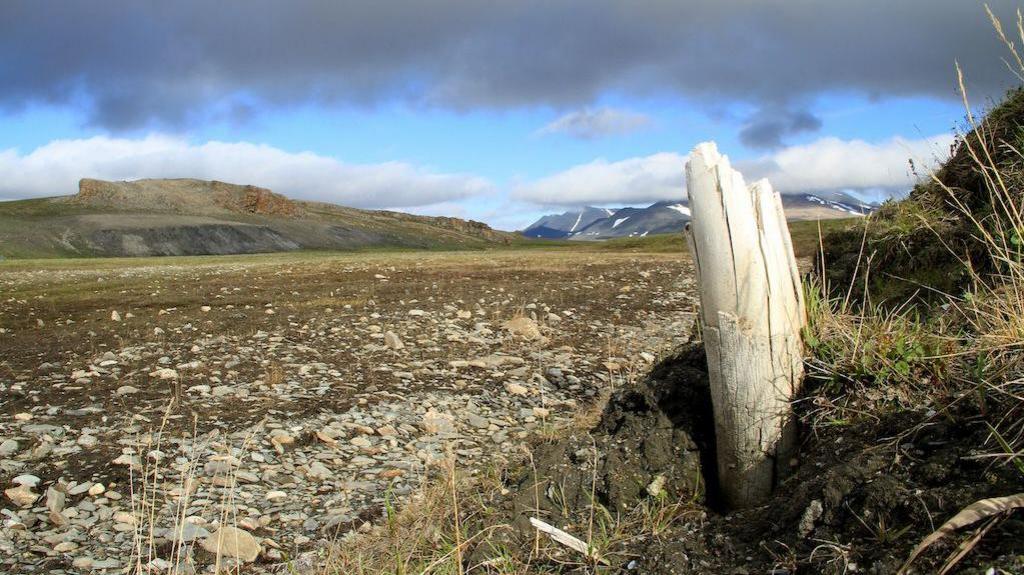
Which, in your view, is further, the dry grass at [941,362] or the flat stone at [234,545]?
the flat stone at [234,545]

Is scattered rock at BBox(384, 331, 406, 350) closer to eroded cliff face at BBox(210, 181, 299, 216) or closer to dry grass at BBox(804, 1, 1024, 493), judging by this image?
dry grass at BBox(804, 1, 1024, 493)

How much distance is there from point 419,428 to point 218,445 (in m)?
2.17

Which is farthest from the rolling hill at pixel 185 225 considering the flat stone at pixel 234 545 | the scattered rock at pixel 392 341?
the flat stone at pixel 234 545

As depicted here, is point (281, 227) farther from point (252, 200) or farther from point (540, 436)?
point (540, 436)

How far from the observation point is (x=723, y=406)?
15.6ft

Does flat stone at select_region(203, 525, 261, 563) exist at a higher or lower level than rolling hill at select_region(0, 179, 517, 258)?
lower

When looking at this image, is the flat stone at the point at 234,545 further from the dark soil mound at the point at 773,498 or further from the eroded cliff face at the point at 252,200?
the eroded cliff face at the point at 252,200

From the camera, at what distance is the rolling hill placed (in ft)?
311

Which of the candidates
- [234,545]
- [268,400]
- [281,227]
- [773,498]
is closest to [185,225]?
[281,227]

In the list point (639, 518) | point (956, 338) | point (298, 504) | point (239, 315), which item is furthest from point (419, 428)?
point (239, 315)

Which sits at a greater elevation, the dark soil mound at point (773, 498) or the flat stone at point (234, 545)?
the dark soil mound at point (773, 498)

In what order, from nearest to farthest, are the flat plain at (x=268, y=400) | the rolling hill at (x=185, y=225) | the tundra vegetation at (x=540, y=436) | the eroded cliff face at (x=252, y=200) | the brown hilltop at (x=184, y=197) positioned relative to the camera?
the tundra vegetation at (x=540, y=436), the flat plain at (x=268, y=400), the rolling hill at (x=185, y=225), the brown hilltop at (x=184, y=197), the eroded cliff face at (x=252, y=200)

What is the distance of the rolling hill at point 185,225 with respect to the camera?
311 ft

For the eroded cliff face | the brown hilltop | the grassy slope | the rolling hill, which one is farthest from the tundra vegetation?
the eroded cliff face
